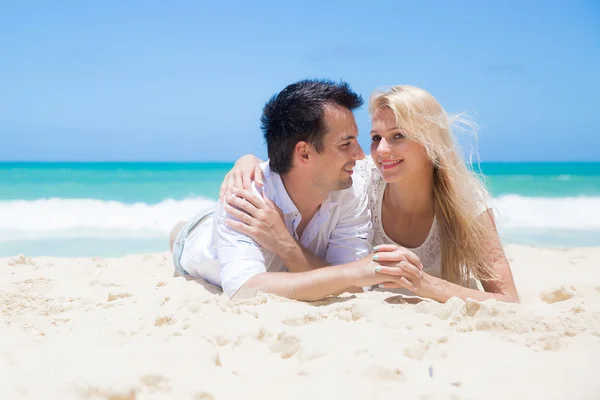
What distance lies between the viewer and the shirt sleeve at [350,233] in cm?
391

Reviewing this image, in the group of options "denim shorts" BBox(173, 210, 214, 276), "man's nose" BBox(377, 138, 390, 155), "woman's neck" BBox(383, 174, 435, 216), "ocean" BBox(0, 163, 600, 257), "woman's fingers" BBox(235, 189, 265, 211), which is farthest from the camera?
"ocean" BBox(0, 163, 600, 257)

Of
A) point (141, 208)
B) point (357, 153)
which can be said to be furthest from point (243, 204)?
point (141, 208)

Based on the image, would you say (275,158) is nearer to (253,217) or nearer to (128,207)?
(253,217)

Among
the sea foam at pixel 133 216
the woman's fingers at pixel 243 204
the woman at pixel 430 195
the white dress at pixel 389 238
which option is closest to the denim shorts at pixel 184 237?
the woman at pixel 430 195

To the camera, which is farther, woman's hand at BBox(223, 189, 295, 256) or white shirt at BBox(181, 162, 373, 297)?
Answer: white shirt at BBox(181, 162, 373, 297)

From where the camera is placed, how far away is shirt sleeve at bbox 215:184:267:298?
3.39 metres

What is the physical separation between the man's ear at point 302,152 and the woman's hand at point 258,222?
373mm

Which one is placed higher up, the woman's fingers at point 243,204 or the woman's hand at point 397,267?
the woman's fingers at point 243,204

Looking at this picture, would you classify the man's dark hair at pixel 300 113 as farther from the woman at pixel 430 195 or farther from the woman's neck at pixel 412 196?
the woman's neck at pixel 412 196

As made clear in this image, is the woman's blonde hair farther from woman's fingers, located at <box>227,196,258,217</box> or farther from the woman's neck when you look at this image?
woman's fingers, located at <box>227,196,258,217</box>

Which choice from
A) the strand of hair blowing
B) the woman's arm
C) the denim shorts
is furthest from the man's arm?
the denim shorts

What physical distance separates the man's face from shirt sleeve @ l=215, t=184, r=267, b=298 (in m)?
0.63

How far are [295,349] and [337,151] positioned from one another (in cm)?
165

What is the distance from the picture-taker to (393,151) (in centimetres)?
378
